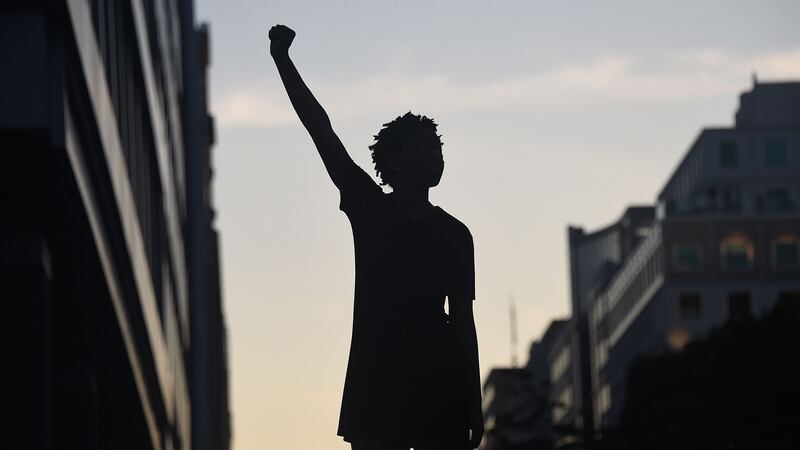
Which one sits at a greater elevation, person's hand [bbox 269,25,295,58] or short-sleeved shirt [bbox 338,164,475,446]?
person's hand [bbox 269,25,295,58]

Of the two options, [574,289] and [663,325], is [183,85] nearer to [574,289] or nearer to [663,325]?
[663,325]

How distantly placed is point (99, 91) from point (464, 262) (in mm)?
15615

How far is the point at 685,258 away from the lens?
130 metres

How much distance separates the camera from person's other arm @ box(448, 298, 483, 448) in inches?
479

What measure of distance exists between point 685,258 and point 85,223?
342 feet

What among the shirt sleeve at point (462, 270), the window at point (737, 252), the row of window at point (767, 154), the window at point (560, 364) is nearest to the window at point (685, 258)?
the window at point (737, 252)

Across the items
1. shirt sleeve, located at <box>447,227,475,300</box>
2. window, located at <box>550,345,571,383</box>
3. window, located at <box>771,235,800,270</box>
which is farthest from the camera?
window, located at <box>550,345,571,383</box>

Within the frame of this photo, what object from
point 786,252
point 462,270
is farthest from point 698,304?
point 462,270

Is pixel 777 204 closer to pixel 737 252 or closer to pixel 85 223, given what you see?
pixel 737 252

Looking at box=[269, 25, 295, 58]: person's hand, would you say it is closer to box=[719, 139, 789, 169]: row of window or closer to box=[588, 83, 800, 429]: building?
box=[588, 83, 800, 429]: building

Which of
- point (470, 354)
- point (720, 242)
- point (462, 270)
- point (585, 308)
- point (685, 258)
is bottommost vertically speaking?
point (470, 354)

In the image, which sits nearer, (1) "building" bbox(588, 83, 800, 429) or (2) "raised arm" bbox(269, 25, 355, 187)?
(2) "raised arm" bbox(269, 25, 355, 187)

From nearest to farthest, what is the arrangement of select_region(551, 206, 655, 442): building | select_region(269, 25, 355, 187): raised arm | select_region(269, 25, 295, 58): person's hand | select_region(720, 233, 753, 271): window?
select_region(269, 25, 355, 187): raised arm, select_region(269, 25, 295, 58): person's hand, select_region(720, 233, 753, 271): window, select_region(551, 206, 655, 442): building

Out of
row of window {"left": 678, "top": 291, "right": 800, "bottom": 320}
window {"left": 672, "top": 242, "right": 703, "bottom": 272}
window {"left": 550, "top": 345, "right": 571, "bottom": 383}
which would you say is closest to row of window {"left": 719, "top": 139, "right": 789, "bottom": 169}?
window {"left": 672, "top": 242, "right": 703, "bottom": 272}
